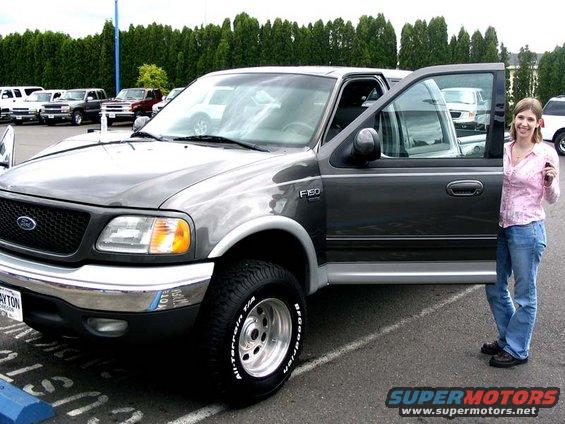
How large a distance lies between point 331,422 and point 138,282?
1.26m

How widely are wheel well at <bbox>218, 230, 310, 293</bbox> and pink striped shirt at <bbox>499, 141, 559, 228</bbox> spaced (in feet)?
4.31

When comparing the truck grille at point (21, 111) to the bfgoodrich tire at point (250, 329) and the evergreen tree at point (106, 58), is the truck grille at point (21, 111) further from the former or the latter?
the bfgoodrich tire at point (250, 329)

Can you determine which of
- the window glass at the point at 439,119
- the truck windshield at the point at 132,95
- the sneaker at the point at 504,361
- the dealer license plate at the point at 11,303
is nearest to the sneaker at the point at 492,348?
the sneaker at the point at 504,361

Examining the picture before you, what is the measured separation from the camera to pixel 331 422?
340 centimetres

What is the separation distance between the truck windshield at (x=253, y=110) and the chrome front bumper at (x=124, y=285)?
128 centimetres

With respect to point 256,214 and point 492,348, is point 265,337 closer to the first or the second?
point 256,214

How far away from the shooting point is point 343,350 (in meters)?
4.36

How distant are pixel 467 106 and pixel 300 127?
1141 mm

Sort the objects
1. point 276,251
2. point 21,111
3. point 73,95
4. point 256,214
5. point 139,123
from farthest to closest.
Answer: point 21,111 → point 73,95 → point 139,123 → point 276,251 → point 256,214

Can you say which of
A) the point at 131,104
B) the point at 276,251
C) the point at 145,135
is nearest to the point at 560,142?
the point at 145,135

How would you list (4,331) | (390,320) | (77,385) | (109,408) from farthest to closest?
(390,320), (4,331), (77,385), (109,408)

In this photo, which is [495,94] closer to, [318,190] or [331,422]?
[318,190]

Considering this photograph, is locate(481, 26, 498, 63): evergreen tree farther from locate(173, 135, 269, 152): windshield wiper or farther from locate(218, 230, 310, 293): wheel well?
locate(218, 230, 310, 293): wheel well

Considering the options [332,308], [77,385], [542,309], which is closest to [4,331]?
[77,385]
